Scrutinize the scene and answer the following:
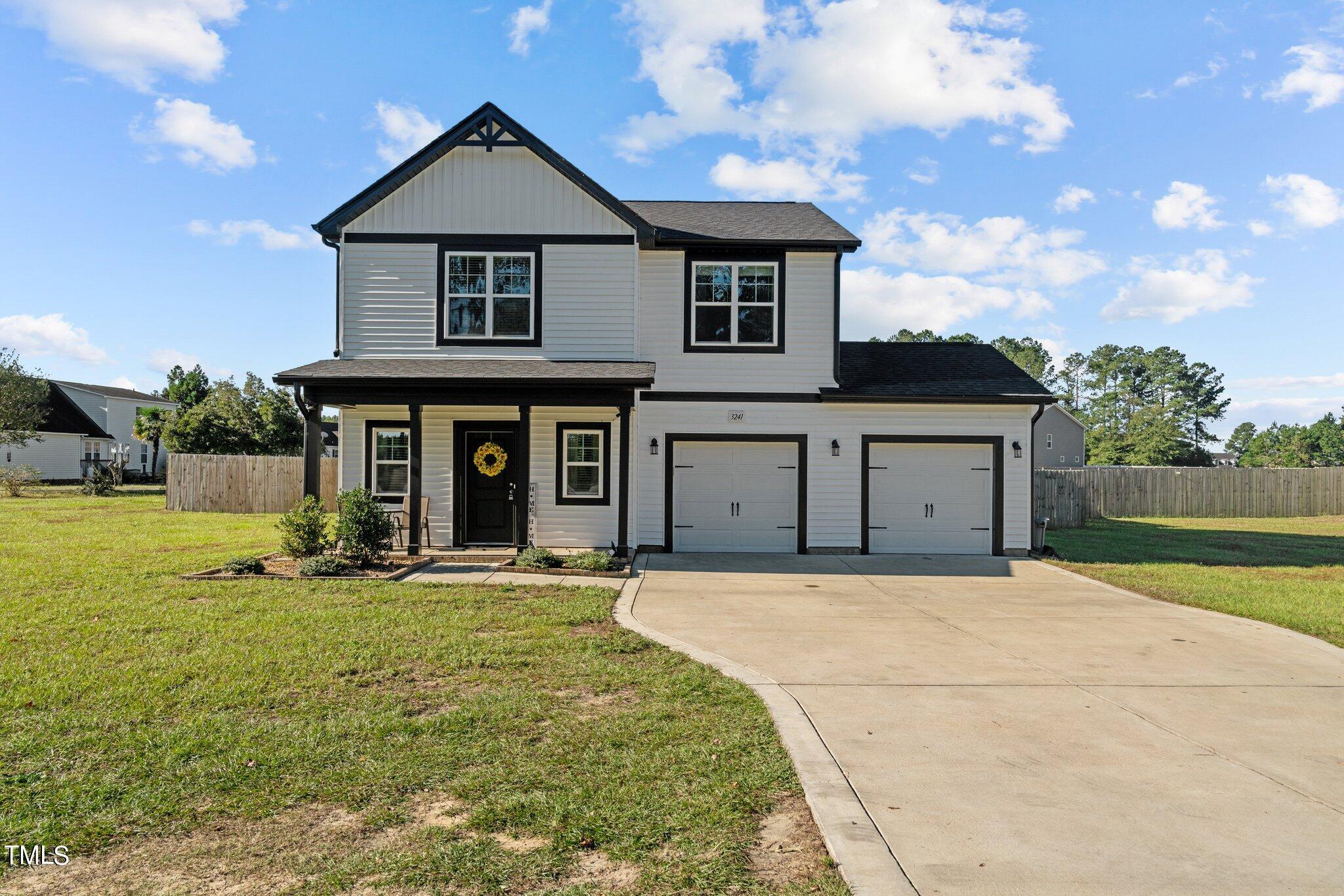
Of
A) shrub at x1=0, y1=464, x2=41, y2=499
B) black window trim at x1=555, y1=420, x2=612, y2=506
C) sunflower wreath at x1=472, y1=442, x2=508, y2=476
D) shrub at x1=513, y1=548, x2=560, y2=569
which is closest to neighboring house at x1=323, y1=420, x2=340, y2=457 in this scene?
shrub at x1=0, y1=464, x2=41, y2=499

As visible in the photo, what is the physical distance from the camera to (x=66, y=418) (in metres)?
43.8

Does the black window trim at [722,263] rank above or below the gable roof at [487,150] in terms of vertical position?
below

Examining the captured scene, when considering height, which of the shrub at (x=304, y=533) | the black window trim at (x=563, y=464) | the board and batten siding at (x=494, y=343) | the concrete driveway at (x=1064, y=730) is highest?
the board and batten siding at (x=494, y=343)

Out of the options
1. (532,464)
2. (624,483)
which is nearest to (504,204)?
(532,464)

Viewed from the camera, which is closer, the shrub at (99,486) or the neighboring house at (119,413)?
the shrub at (99,486)

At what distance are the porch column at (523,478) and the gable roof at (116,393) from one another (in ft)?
162

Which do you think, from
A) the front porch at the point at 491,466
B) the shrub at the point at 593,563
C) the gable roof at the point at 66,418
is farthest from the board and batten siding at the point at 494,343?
the gable roof at the point at 66,418

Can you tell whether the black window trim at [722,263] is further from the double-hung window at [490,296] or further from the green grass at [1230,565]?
the green grass at [1230,565]

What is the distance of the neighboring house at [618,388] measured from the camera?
14.2m

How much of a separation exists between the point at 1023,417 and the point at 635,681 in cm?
1203

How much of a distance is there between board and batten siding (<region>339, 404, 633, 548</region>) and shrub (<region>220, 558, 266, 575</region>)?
3.30 metres

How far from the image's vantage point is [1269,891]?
132 inches

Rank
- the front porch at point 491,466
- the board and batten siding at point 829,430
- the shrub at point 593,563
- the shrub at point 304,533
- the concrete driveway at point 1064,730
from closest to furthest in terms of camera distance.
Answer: the concrete driveway at point 1064,730 < the shrub at point 593,563 < the shrub at point 304,533 < the front porch at point 491,466 < the board and batten siding at point 829,430

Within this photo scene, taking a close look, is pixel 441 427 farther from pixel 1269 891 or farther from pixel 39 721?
pixel 1269 891
